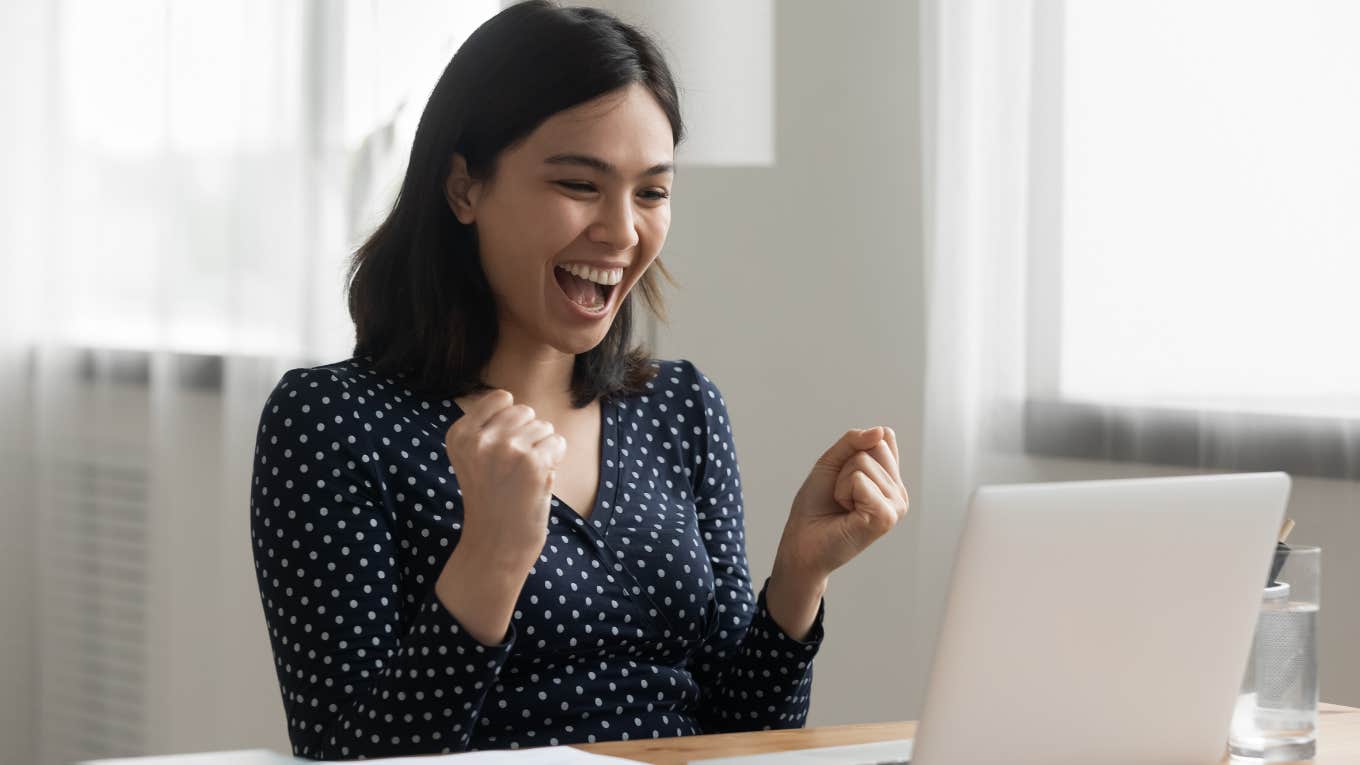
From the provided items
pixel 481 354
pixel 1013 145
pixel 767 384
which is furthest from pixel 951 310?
pixel 481 354

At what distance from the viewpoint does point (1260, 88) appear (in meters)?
2.06

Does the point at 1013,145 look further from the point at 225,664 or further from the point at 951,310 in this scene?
the point at 225,664

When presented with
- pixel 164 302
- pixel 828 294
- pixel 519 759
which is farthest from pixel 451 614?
pixel 164 302

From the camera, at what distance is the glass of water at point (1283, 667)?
1.24m

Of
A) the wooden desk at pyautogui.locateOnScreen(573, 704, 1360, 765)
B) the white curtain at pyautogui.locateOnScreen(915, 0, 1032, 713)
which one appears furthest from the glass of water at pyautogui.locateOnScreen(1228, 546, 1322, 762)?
the white curtain at pyautogui.locateOnScreen(915, 0, 1032, 713)

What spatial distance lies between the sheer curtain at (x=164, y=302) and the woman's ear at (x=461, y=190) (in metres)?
1.30

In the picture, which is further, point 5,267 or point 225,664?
point 5,267

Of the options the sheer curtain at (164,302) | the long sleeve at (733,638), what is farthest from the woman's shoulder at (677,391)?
the sheer curtain at (164,302)

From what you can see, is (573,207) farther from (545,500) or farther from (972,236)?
(972,236)

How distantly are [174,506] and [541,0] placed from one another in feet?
6.30

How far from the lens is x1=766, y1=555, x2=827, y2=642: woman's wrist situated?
155 centimetres

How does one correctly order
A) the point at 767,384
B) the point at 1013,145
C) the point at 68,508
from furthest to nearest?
the point at 68,508 → the point at 767,384 → the point at 1013,145

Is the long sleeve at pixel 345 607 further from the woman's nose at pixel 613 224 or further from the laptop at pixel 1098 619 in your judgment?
the laptop at pixel 1098 619

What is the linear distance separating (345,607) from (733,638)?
0.44 m
